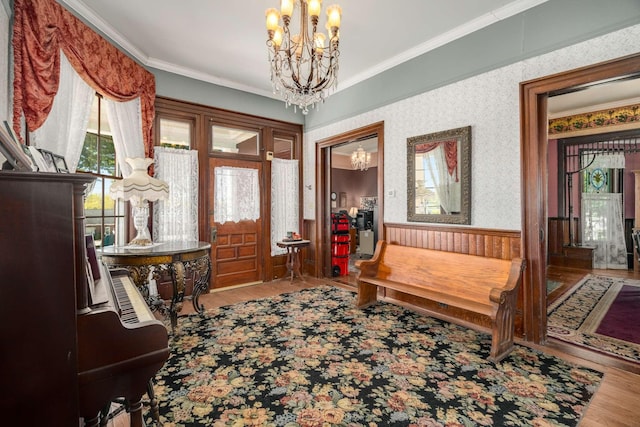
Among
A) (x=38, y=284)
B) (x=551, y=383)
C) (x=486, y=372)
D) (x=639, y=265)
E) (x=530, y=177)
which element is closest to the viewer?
(x=38, y=284)

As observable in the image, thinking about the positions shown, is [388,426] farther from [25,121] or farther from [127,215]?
[127,215]

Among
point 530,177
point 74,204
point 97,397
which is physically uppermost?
point 530,177

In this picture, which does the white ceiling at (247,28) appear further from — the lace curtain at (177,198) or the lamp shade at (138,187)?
the lamp shade at (138,187)

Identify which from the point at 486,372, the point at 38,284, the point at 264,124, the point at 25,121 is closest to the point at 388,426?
the point at 486,372

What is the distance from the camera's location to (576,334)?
9.62 ft

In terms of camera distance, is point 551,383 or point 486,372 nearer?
point 551,383

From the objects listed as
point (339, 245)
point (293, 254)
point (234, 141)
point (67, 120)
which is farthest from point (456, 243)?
point (67, 120)

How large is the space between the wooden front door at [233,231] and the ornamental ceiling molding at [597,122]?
6292mm

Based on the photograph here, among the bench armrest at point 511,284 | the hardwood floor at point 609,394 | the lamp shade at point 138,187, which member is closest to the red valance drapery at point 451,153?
the bench armrest at point 511,284

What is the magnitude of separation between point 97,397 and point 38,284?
45 cm

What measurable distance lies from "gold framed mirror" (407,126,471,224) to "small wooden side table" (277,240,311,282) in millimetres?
2002

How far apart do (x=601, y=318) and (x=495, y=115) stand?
104 inches

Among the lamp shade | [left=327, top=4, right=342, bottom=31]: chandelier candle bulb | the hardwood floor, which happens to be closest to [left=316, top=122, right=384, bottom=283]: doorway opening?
[left=327, top=4, right=342, bottom=31]: chandelier candle bulb

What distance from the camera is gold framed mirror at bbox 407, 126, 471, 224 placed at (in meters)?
3.26
